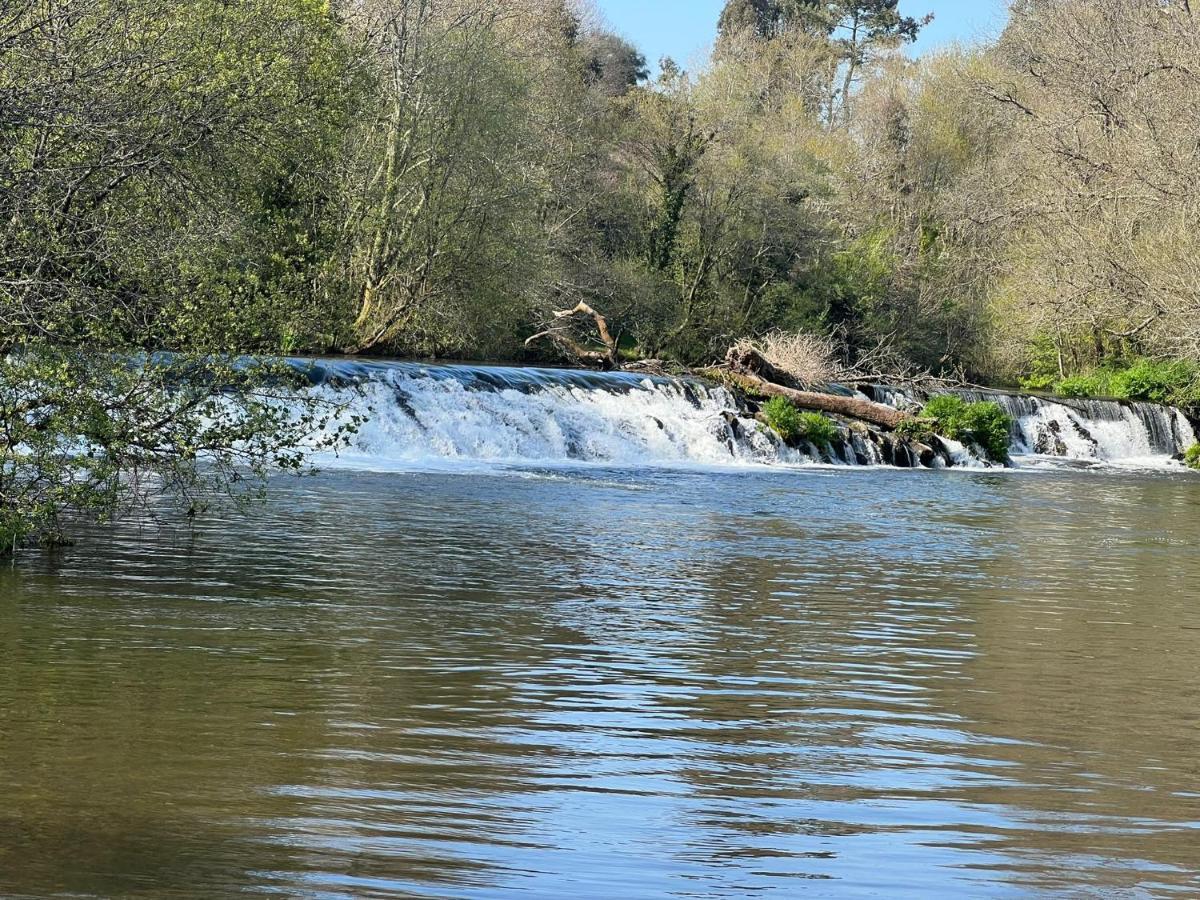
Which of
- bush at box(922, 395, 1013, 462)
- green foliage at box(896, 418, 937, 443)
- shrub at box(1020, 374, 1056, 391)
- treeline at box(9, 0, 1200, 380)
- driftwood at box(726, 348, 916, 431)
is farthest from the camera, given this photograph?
shrub at box(1020, 374, 1056, 391)

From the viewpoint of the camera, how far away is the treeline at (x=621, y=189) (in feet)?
42.8

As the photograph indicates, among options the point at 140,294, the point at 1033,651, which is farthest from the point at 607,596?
the point at 140,294

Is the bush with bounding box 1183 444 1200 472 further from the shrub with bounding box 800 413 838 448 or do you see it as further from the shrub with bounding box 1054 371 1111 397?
the shrub with bounding box 800 413 838 448

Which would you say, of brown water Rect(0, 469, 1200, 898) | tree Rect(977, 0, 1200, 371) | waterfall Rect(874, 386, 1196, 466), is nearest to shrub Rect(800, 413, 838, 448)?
waterfall Rect(874, 386, 1196, 466)

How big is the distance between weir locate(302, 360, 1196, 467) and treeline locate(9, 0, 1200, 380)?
7.04 ft

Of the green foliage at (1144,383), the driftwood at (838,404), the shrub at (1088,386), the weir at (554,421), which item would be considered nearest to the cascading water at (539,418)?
the weir at (554,421)

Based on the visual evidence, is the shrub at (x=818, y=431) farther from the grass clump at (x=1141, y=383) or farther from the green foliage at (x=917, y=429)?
the grass clump at (x=1141, y=383)

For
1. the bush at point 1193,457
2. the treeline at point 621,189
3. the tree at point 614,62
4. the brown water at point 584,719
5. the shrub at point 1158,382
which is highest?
the tree at point 614,62

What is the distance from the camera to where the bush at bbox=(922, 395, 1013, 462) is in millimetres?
29438

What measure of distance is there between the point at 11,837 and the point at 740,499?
15739 millimetres

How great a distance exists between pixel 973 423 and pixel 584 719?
2338 cm

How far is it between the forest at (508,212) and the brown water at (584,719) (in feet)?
5.37

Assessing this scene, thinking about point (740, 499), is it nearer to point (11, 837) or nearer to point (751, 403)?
point (751, 403)

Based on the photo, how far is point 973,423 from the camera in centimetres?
2962
